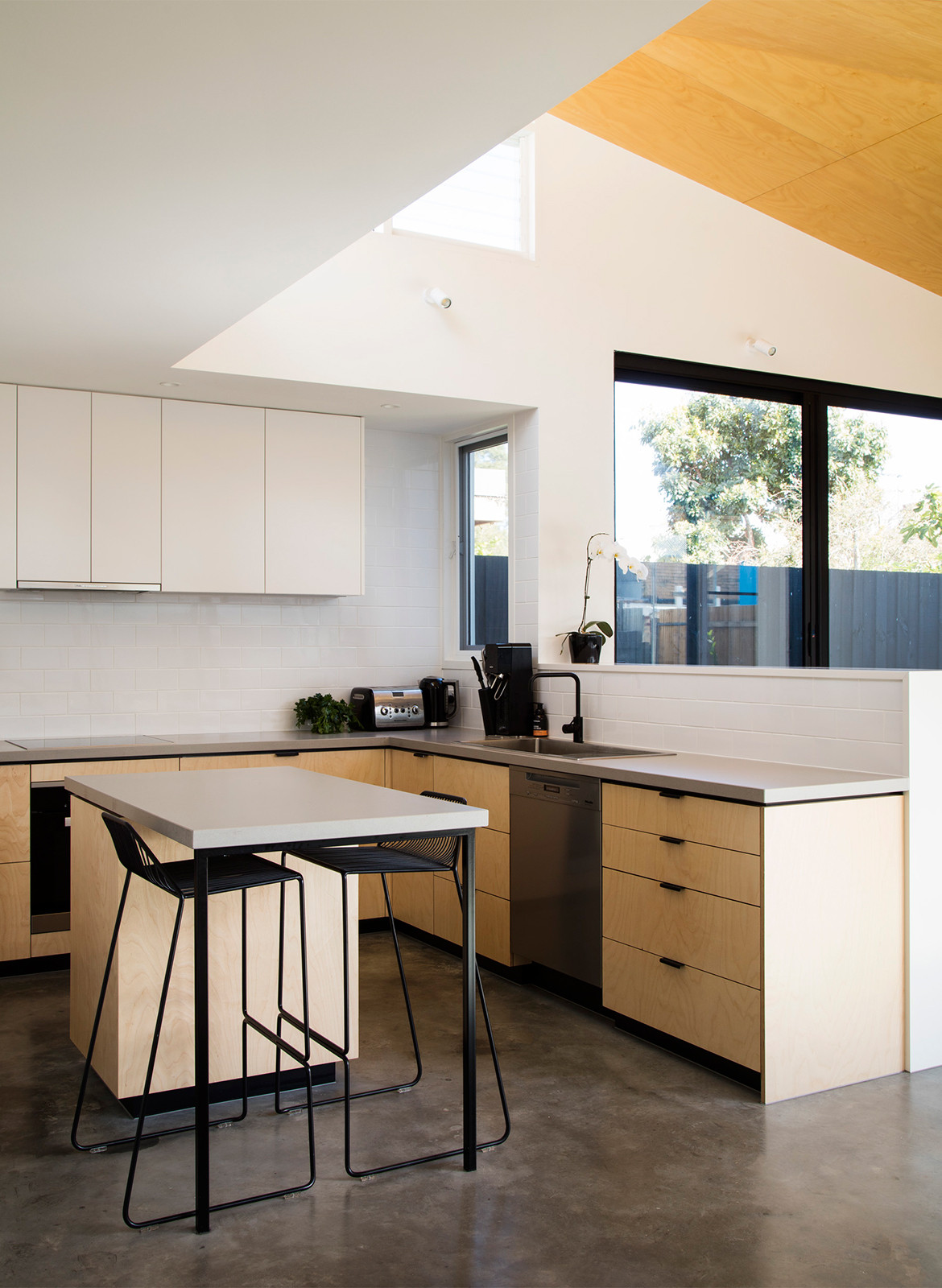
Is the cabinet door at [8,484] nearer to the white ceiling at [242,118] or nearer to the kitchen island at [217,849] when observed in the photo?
the white ceiling at [242,118]

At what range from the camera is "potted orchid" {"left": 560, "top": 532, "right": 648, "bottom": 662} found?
5082mm

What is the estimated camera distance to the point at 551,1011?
13.0ft

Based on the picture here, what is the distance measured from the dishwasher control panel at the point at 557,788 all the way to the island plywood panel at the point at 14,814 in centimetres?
197

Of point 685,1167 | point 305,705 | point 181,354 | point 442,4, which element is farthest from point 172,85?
point 305,705

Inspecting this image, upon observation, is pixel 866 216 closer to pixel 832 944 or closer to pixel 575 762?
pixel 575 762

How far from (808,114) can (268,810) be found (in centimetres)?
387

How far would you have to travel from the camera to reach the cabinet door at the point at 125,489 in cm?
481

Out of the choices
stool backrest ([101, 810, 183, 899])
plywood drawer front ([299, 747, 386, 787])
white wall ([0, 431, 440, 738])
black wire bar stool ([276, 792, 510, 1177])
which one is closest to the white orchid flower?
white wall ([0, 431, 440, 738])

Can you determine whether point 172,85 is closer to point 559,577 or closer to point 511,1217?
point 511,1217

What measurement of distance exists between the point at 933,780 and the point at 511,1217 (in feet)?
6.06

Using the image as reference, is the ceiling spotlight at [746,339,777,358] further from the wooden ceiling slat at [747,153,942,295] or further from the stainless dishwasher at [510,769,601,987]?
the stainless dishwasher at [510,769,601,987]

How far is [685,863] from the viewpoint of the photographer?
338 centimetres

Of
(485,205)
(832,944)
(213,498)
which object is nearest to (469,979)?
(832,944)

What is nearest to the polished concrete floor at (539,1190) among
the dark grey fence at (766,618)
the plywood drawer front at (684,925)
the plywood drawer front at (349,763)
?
the plywood drawer front at (684,925)
